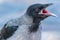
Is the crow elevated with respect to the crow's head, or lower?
lower

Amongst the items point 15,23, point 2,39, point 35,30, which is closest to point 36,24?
point 35,30

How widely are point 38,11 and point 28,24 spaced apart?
0.11 m

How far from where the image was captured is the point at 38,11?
150 cm

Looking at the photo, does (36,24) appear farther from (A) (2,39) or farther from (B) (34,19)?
(A) (2,39)

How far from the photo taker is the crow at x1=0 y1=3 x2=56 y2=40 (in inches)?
58.6

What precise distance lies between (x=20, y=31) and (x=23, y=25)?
0.15 feet

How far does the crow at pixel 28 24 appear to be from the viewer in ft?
4.88

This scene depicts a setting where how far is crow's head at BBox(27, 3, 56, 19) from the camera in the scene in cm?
147

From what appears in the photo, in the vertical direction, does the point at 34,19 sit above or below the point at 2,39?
above

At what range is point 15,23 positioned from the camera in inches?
60.1

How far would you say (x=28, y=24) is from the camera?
59.3 inches

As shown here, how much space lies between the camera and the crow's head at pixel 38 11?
1.47 m


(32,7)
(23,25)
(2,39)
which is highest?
(32,7)

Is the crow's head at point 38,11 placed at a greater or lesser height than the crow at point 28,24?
greater
